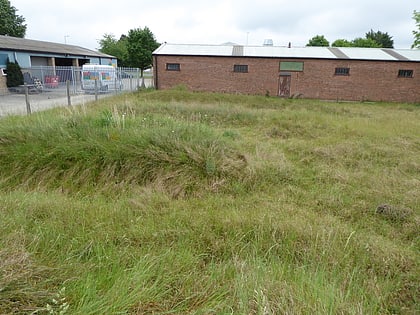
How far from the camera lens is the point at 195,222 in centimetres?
327

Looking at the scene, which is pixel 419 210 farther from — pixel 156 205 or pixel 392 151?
pixel 156 205

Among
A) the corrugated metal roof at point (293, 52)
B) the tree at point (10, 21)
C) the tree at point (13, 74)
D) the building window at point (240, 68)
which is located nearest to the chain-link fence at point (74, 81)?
the tree at point (13, 74)

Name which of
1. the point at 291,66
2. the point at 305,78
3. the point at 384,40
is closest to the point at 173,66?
the point at 291,66

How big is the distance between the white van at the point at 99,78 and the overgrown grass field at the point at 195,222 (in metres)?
14.0

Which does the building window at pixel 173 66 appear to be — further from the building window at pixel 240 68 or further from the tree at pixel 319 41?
the tree at pixel 319 41

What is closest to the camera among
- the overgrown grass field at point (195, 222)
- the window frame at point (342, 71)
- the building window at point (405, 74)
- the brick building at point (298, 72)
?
the overgrown grass field at point (195, 222)

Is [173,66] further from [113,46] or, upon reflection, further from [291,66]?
[113,46]

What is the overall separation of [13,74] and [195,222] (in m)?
22.0

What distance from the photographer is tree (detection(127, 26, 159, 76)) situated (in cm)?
3362

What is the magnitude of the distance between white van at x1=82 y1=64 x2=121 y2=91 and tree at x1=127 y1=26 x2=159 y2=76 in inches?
601

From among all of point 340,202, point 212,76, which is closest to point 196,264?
point 340,202

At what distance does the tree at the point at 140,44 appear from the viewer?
3362 cm

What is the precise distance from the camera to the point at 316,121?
31.9 feet

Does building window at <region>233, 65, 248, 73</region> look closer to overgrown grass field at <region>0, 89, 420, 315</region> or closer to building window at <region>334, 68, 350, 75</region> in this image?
building window at <region>334, 68, 350, 75</region>
